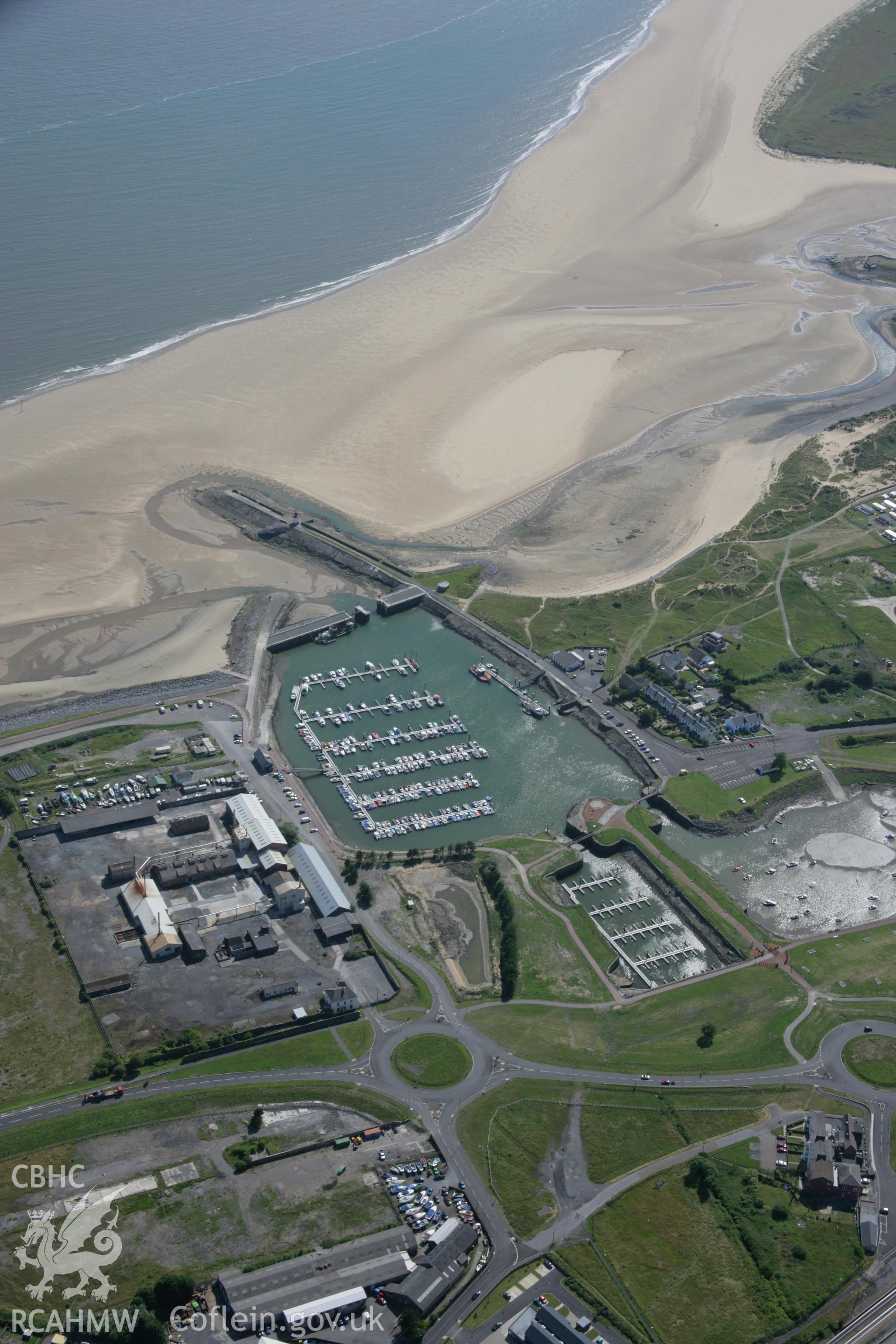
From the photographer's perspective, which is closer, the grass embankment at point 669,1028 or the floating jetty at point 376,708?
the grass embankment at point 669,1028

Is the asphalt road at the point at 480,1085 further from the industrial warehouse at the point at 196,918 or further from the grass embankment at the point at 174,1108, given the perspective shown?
Answer: the industrial warehouse at the point at 196,918

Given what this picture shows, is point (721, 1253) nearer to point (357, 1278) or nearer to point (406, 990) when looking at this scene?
point (357, 1278)

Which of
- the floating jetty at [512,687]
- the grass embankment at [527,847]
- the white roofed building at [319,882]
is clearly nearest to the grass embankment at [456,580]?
the floating jetty at [512,687]

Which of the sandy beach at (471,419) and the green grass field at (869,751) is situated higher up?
the sandy beach at (471,419)

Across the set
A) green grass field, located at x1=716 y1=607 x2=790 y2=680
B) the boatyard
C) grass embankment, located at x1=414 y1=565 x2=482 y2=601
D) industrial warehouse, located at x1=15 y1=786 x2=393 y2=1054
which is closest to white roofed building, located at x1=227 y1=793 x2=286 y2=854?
industrial warehouse, located at x1=15 y1=786 x2=393 y2=1054

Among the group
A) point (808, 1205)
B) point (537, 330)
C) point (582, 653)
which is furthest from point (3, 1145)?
point (537, 330)

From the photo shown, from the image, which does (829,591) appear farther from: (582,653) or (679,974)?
(679,974)
